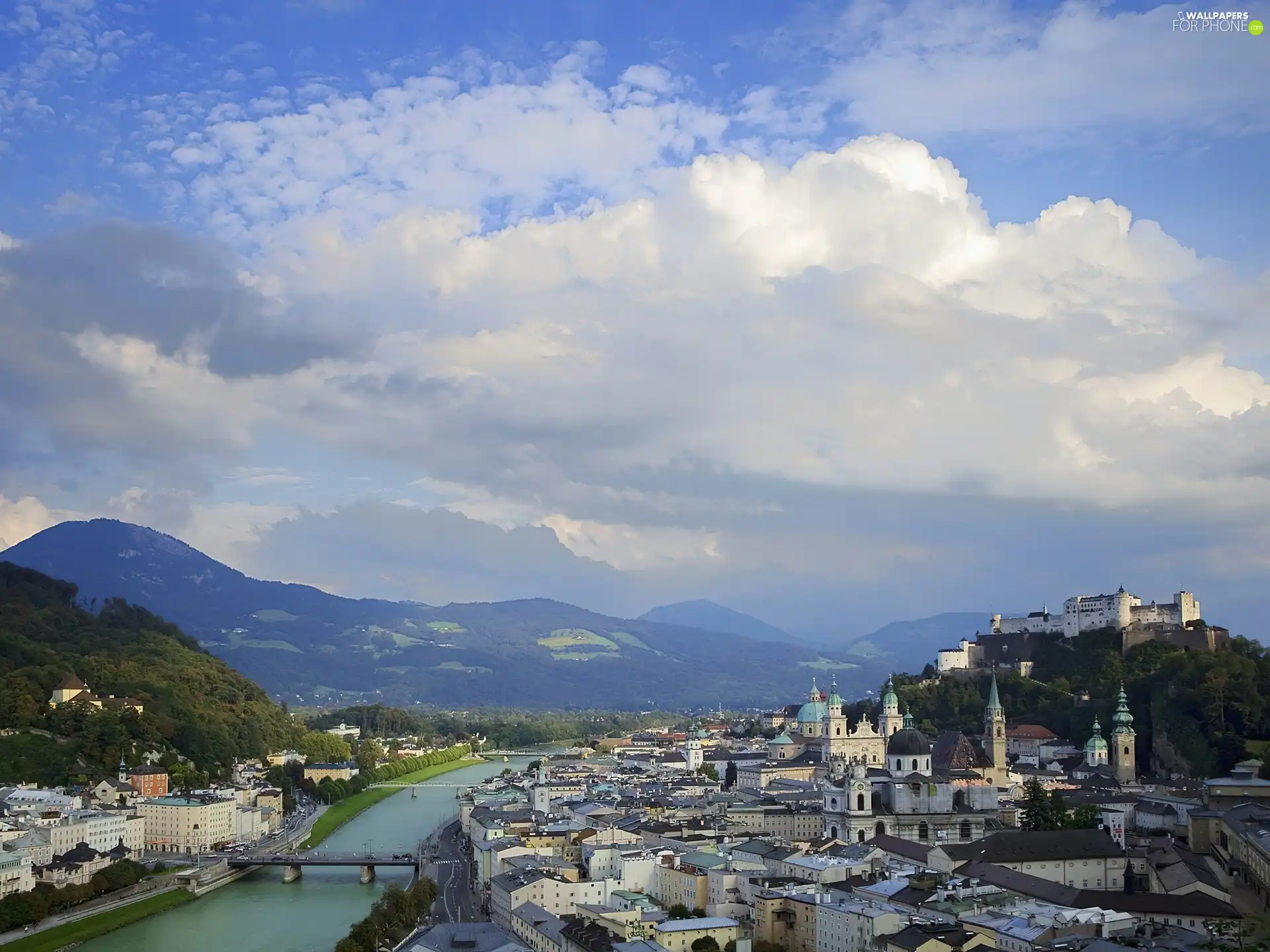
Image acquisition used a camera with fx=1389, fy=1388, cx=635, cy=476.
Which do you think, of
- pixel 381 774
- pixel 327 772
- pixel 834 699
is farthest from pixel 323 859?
pixel 381 774

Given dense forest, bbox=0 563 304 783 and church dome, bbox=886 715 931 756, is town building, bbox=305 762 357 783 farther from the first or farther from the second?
church dome, bbox=886 715 931 756

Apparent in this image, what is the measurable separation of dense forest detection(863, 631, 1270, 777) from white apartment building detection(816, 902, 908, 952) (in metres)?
19.7

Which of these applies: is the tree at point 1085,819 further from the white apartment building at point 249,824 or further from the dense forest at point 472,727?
the dense forest at point 472,727

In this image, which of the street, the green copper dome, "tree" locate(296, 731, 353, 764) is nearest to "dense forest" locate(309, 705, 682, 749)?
"tree" locate(296, 731, 353, 764)

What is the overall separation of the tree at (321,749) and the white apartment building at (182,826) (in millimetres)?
21606

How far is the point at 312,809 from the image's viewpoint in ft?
180

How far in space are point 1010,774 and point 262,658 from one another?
160 meters

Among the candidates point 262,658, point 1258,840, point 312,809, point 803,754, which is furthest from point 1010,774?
point 262,658

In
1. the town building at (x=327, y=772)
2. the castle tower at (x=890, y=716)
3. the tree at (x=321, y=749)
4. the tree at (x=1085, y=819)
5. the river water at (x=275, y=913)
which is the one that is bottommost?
the river water at (x=275, y=913)

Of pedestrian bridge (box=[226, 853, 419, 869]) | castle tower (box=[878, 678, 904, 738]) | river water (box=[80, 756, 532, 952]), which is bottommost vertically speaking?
river water (box=[80, 756, 532, 952])

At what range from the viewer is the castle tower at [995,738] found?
42.0 metres

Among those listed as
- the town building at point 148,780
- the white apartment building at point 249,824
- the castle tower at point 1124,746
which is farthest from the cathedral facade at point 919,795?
the town building at point 148,780

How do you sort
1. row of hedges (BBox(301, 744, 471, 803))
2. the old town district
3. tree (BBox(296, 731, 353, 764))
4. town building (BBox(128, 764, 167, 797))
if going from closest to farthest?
the old town district < town building (BBox(128, 764, 167, 797)) < row of hedges (BBox(301, 744, 471, 803)) < tree (BBox(296, 731, 353, 764))

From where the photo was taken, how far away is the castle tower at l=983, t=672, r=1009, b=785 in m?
42.0
